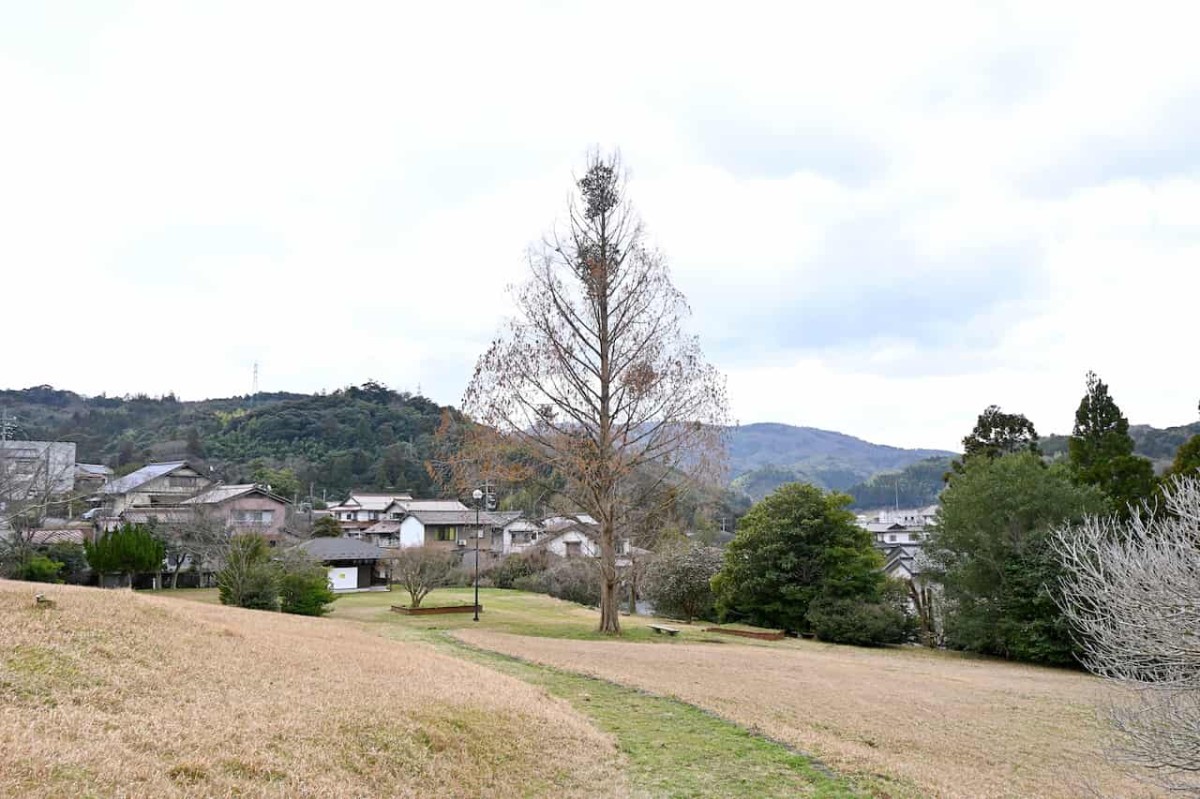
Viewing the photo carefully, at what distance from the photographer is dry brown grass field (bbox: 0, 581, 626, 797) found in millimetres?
5160

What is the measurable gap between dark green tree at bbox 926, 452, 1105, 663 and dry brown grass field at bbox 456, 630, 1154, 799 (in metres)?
4.05

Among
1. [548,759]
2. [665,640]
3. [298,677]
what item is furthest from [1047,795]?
[665,640]

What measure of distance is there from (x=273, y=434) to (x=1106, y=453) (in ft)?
258

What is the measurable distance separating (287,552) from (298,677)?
74.3ft

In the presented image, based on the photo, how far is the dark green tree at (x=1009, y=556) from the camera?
25266 mm

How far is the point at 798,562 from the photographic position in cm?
3033

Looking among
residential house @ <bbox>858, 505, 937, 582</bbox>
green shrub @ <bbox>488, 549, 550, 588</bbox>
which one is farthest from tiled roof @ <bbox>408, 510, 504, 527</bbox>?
residential house @ <bbox>858, 505, 937, 582</bbox>

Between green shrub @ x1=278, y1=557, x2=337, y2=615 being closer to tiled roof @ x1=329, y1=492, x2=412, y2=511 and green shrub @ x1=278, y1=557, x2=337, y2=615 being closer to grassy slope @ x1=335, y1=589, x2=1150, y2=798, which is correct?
grassy slope @ x1=335, y1=589, x2=1150, y2=798

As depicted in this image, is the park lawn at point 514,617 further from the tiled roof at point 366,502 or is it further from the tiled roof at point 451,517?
the tiled roof at point 366,502

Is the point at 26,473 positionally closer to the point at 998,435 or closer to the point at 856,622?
the point at 856,622

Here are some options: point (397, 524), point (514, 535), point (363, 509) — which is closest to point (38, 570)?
point (397, 524)

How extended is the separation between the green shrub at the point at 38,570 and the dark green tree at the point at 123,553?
2647 millimetres

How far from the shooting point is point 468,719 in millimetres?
8023

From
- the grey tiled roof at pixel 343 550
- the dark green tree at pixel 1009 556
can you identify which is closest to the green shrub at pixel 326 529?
the grey tiled roof at pixel 343 550
